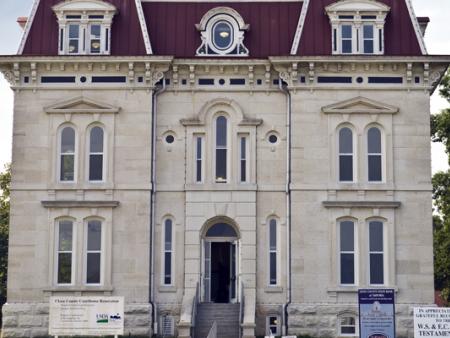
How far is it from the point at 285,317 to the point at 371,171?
6.17 m

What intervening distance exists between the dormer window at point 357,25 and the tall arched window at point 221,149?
16.3 feet

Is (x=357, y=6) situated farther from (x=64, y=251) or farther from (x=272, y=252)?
(x=64, y=251)

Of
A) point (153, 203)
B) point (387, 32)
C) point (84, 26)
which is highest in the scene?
point (84, 26)

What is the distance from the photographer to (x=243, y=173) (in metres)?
37.0

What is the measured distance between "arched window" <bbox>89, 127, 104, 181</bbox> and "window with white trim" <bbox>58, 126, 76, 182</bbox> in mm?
621

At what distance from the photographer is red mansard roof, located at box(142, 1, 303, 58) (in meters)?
37.6

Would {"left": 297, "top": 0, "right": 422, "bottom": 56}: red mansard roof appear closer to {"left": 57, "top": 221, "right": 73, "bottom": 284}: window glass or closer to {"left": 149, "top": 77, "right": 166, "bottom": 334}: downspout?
{"left": 149, "top": 77, "right": 166, "bottom": 334}: downspout

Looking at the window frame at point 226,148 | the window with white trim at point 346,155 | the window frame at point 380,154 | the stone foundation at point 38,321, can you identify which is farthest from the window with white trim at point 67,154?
the window frame at point 380,154

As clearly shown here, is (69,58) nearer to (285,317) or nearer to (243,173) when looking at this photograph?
(243,173)

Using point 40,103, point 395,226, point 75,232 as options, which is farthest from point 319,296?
point 40,103

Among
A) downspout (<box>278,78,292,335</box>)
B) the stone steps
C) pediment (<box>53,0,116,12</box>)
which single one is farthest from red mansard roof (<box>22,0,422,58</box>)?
the stone steps

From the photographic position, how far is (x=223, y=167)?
3709 cm

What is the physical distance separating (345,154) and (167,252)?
745 cm

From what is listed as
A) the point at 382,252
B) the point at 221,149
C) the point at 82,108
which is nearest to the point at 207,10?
the point at 221,149
